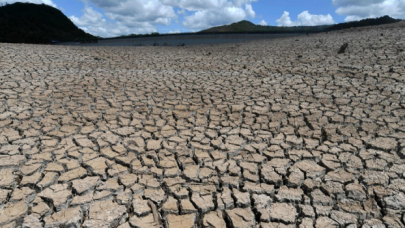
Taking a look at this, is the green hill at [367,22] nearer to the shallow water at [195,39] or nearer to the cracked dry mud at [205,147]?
the shallow water at [195,39]

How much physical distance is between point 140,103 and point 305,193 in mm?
2352

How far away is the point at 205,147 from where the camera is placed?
2529 mm

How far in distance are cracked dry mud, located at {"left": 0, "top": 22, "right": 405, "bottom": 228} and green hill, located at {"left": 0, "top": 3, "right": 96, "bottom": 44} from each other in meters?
21.4

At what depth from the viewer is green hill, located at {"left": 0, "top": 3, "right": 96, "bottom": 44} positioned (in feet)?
75.1

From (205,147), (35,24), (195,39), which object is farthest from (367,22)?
(35,24)

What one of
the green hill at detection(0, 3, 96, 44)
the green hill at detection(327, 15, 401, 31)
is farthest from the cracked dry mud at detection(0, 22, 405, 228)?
the green hill at detection(0, 3, 96, 44)

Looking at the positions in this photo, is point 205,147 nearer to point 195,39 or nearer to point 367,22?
point 195,39

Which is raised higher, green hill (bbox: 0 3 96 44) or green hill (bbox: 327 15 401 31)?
green hill (bbox: 0 3 96 44)

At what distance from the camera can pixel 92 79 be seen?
444 centimetres

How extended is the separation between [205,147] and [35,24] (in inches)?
1328

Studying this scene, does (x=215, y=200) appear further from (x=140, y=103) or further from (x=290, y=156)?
(x=140, y=103)

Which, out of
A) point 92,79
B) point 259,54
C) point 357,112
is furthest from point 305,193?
point 259,54

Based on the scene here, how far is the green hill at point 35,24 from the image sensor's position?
22.9 m

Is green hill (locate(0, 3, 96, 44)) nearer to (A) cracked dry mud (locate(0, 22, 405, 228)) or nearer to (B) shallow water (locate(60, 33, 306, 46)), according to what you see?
(B) shallow water (locate(60, 33, 306, 46))
